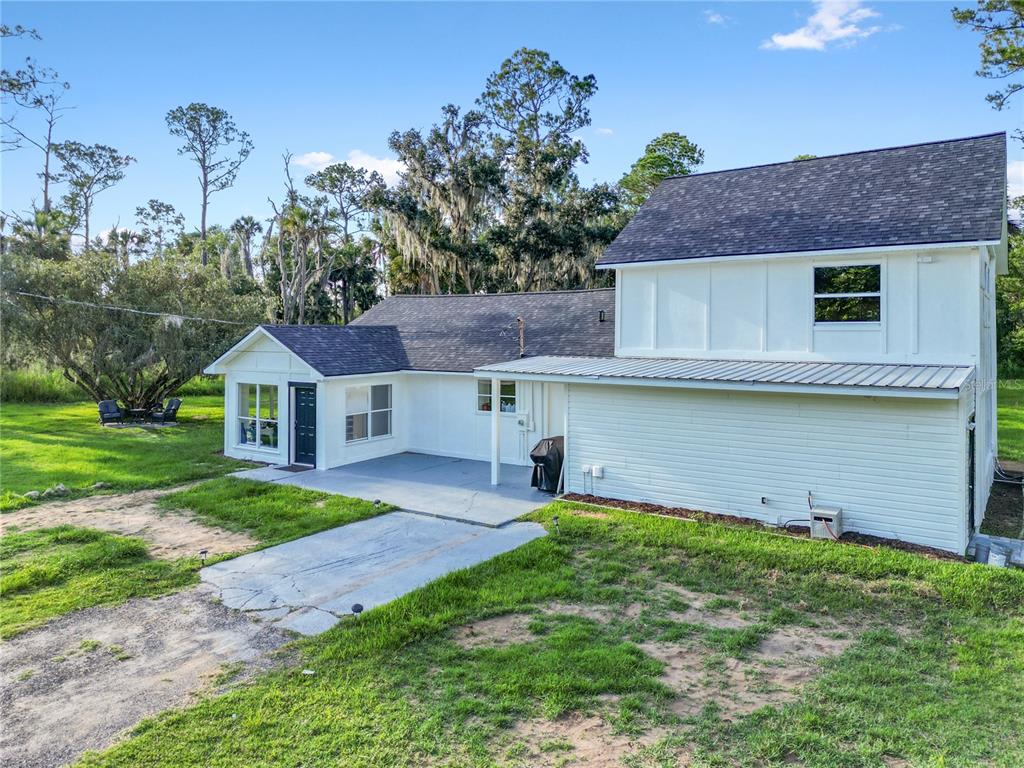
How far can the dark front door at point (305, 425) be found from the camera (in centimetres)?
1503

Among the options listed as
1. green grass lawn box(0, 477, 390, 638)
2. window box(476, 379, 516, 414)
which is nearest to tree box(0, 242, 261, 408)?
green grass lawn box(0, 477, 390, 638)

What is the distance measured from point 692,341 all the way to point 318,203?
31086 mm

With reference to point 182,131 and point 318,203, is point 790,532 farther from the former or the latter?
point 182,131

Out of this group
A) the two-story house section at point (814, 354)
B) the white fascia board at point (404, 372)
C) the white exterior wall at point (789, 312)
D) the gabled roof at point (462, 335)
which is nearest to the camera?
the two-story house section at point (814, 354)

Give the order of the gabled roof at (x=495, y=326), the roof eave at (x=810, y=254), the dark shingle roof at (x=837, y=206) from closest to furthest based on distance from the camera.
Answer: the roof eave at (x=810, y=254), the dark shingle roof at (x=837, y=206), the gabled roof at (x=495, y=326)

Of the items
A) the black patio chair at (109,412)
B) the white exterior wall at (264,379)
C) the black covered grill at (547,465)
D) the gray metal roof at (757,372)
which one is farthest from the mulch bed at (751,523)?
the black patio chair at (109,412)

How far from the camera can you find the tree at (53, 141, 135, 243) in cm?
4416

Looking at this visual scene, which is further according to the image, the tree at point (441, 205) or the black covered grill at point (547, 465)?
the tree at point (441, 205)

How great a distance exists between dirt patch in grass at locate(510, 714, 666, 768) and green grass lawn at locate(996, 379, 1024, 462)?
53.7ft

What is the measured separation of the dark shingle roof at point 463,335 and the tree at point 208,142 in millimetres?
33004

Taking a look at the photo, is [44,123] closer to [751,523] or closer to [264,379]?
[264,379]

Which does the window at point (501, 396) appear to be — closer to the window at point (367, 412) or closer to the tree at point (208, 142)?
the window at point (367, 412)

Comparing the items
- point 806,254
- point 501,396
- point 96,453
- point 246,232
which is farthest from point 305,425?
point 246,232

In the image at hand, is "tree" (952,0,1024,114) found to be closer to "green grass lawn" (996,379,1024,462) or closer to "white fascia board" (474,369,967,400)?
"green grass lawn" (996,379,1024,462)
